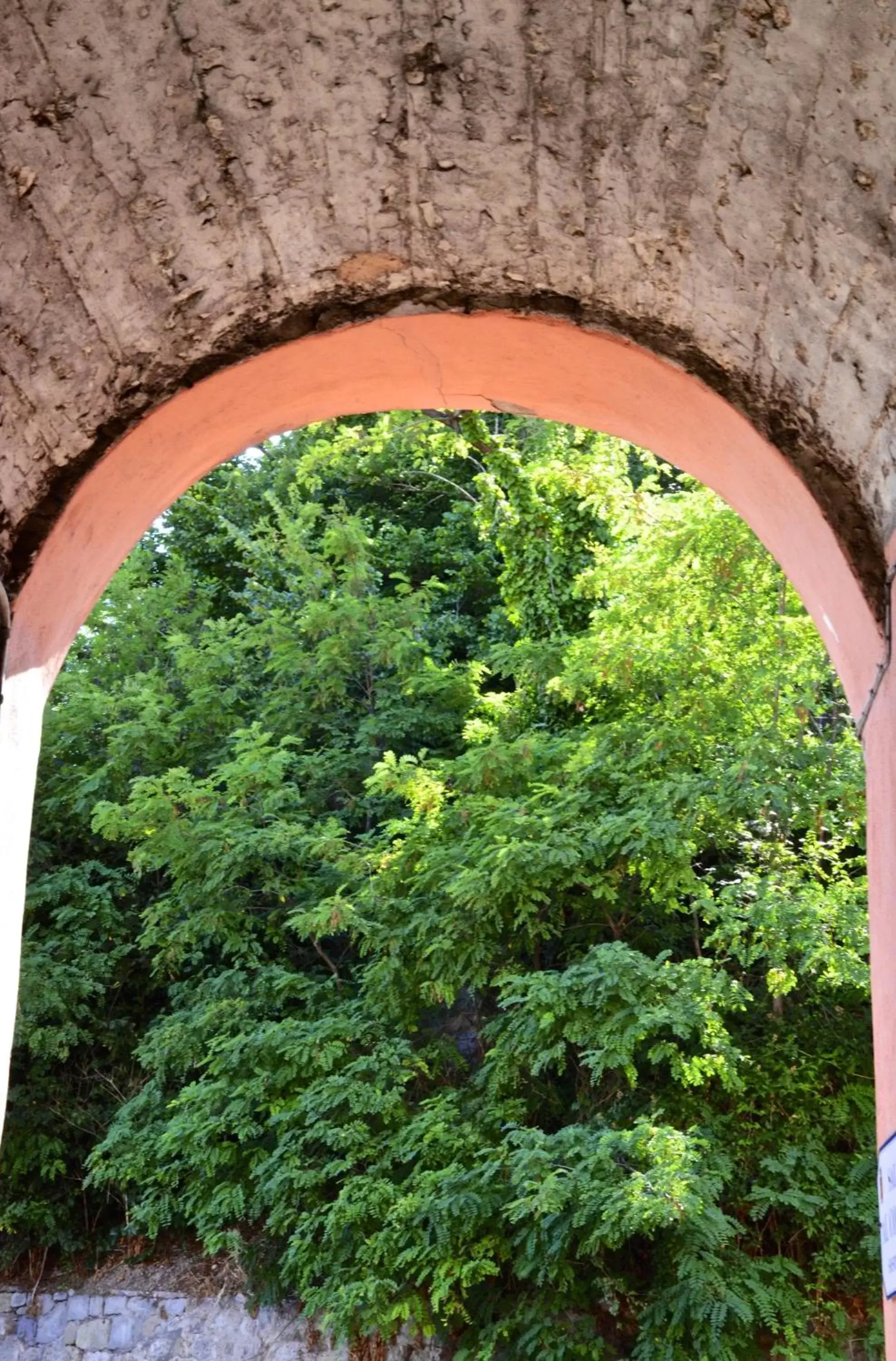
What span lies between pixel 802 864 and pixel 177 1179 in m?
4.68

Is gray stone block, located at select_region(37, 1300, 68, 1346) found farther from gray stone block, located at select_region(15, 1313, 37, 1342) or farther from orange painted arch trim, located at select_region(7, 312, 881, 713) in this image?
orange painted arch trim, located at select_region(7, 312, 881, 713)

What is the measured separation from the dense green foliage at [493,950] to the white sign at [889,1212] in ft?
17.2

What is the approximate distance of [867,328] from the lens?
1.88m

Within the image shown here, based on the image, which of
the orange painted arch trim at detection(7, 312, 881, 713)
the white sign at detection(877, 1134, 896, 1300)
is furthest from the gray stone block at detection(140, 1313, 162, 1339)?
the white sign at detection(877, 1134, 896, 1300)

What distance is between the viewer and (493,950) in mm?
Answer: 8492

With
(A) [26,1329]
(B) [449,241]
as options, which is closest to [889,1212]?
(B) [449,241]

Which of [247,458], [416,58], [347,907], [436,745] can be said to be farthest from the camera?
[247,458]

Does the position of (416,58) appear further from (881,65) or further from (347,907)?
(347,907)

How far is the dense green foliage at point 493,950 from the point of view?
7.36 m

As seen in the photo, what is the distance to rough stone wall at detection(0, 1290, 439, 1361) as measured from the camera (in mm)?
8492

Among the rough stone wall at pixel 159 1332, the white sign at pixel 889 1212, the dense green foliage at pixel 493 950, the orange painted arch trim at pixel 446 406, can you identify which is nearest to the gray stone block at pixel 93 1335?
the rough stone wall at pixel 159 1332

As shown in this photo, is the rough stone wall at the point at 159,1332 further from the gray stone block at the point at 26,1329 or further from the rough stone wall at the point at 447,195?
the rough stone wall at the point at 447,195

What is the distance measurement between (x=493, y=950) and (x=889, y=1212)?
6.75m

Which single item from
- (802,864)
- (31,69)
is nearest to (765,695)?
(802,864)
